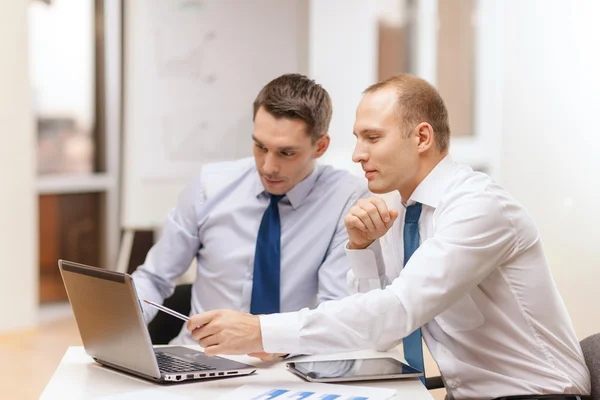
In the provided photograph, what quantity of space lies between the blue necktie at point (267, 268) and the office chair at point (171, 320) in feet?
0.79

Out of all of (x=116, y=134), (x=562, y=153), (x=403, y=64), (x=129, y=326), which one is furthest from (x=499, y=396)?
(x=116, y=134)

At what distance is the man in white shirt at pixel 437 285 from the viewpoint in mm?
1645

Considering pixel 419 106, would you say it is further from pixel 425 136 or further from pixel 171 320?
pixel 171 320

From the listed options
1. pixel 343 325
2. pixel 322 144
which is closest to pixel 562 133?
pixel 322 144

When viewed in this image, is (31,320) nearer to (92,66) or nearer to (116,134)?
(116,134)

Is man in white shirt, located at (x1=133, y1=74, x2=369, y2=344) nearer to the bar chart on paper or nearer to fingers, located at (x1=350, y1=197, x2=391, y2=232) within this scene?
fingers, located at (x1=350, y1=197, x2=391, y2=232)

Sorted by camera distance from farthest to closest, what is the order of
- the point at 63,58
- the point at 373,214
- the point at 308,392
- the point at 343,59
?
1. the point at 63,58
2. the point at 343,59
3. the point at 373,214
4. the point at 308,392

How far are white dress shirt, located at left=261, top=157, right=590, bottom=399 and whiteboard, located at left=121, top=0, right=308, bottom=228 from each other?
2189 mm

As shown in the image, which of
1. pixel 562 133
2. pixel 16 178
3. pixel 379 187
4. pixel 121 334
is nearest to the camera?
pixel 121 334

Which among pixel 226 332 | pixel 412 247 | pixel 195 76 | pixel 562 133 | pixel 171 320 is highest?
pixel 195 76

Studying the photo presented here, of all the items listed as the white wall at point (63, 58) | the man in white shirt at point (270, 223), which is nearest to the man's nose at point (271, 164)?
the man in white shirt at point (270, 223)

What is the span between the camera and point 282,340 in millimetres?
1635

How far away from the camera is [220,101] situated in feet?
13.2

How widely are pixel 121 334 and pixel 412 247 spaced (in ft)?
2.29
